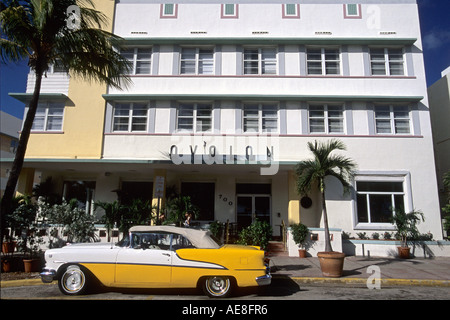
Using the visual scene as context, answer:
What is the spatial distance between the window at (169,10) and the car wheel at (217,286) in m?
14.4

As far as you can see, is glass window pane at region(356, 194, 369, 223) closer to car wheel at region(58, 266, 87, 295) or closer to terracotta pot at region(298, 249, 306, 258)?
terracotta pot at region(298, 249, 306, 258)

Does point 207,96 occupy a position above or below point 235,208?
above

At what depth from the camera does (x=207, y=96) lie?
50.8 feet

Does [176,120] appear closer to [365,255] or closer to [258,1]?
[258,1]

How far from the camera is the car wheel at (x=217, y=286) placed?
7047 millimetres

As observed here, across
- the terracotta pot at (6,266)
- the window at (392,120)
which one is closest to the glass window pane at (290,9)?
the window at (392,120)

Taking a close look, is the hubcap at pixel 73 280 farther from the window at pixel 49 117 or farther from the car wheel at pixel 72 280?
the window at pixel 49 117

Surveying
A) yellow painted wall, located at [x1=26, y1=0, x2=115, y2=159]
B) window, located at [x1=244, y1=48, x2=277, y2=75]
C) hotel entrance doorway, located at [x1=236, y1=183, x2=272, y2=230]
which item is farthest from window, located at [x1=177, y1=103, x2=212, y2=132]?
yellow painted wall, located at [x1=26, y1=0, x2=115, y2=159]

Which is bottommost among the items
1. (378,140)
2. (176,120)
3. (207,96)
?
(378,140)

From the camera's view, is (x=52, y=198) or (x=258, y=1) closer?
(x=52, y=198)
